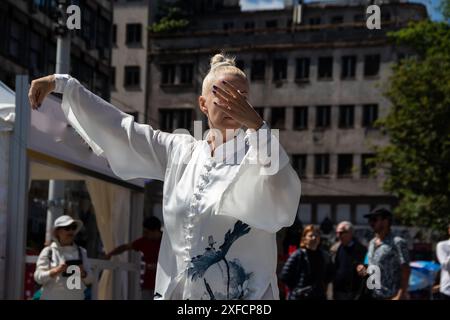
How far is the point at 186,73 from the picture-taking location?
59.1 meters

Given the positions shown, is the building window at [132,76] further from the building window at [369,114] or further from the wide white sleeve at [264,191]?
the wide white sleeve at [264,191]

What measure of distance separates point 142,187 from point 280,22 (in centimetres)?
5117

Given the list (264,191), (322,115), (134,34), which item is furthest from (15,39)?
(264,191)

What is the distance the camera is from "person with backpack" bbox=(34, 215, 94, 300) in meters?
9.03

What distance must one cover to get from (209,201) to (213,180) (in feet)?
0.36

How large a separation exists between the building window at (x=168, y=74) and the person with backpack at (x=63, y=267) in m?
50.1

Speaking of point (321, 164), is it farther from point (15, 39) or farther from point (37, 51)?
point (15, 39)

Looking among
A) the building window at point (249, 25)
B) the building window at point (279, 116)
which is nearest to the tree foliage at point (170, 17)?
the building window at point (249, 25)

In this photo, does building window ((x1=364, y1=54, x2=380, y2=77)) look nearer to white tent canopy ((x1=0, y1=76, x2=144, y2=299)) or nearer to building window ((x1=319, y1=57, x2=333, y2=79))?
building window ((x1=319, y1=57, x2=333, y2=79))

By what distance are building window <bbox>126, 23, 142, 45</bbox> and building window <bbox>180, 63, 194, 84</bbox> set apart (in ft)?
10.2

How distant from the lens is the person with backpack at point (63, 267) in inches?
356

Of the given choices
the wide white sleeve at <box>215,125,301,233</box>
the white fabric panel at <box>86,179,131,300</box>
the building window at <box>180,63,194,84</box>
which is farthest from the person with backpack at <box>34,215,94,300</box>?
the building window at <box>180,63,194,84</box>
